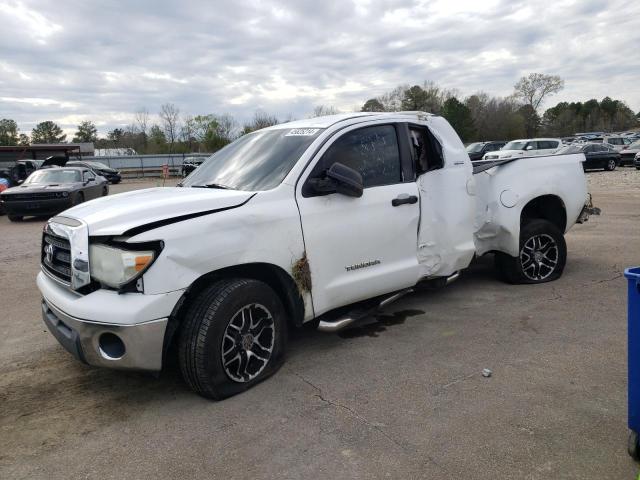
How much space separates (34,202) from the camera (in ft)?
45.4

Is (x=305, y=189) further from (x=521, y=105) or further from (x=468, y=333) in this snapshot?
(x=521, y=105)

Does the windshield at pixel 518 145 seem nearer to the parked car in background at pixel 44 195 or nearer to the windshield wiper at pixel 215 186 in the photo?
the parked car in background at pixel 44 195

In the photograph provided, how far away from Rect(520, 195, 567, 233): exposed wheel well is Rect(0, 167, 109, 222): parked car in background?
485 inches

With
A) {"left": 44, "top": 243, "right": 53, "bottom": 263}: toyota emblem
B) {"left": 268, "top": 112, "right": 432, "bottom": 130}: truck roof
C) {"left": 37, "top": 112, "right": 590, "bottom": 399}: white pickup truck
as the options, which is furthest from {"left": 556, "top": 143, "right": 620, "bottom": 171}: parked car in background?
{"left": 44, "top": 243, "right": 53, "bottom": 263}: toyota emblem

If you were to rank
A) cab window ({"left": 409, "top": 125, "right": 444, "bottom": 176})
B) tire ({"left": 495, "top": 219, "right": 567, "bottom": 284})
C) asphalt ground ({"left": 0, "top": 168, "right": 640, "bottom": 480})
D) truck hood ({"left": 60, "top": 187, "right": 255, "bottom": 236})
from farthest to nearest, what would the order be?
tire ({"left": 495, "top": 219, "right": 567, "bottom": 284})
cab window ({"left": 409, "top": 125, "right": 444, "bottom": 176})
truck hood ({"left": 60, "top": 187, "right": 255, "bottom": 236})
asphalt ground ({"left": 0, "top": 168, "right": 640, "bottom": 480})

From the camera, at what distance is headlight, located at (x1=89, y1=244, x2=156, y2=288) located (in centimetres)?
313

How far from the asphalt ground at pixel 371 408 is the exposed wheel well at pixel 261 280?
0.50 metres

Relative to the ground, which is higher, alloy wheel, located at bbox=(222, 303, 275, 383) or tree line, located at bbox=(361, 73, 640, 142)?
tree line, located at bbox=(361, 73, 640, 142)

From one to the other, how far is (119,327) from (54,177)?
1375cm

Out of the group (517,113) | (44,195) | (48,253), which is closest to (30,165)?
(44,195)

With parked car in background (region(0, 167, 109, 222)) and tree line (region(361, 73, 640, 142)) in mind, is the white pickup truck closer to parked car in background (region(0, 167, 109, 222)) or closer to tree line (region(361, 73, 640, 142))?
parked car in background (region(0, 167, 109, 222))

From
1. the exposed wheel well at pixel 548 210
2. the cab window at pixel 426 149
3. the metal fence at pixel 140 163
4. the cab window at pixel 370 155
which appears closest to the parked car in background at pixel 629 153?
→ the exposed wheel well at pixel 548 210

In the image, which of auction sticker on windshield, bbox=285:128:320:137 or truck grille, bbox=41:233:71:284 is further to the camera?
auction sticker on windshield, bbox=285:128:320:137

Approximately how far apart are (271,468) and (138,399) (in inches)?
52.3
